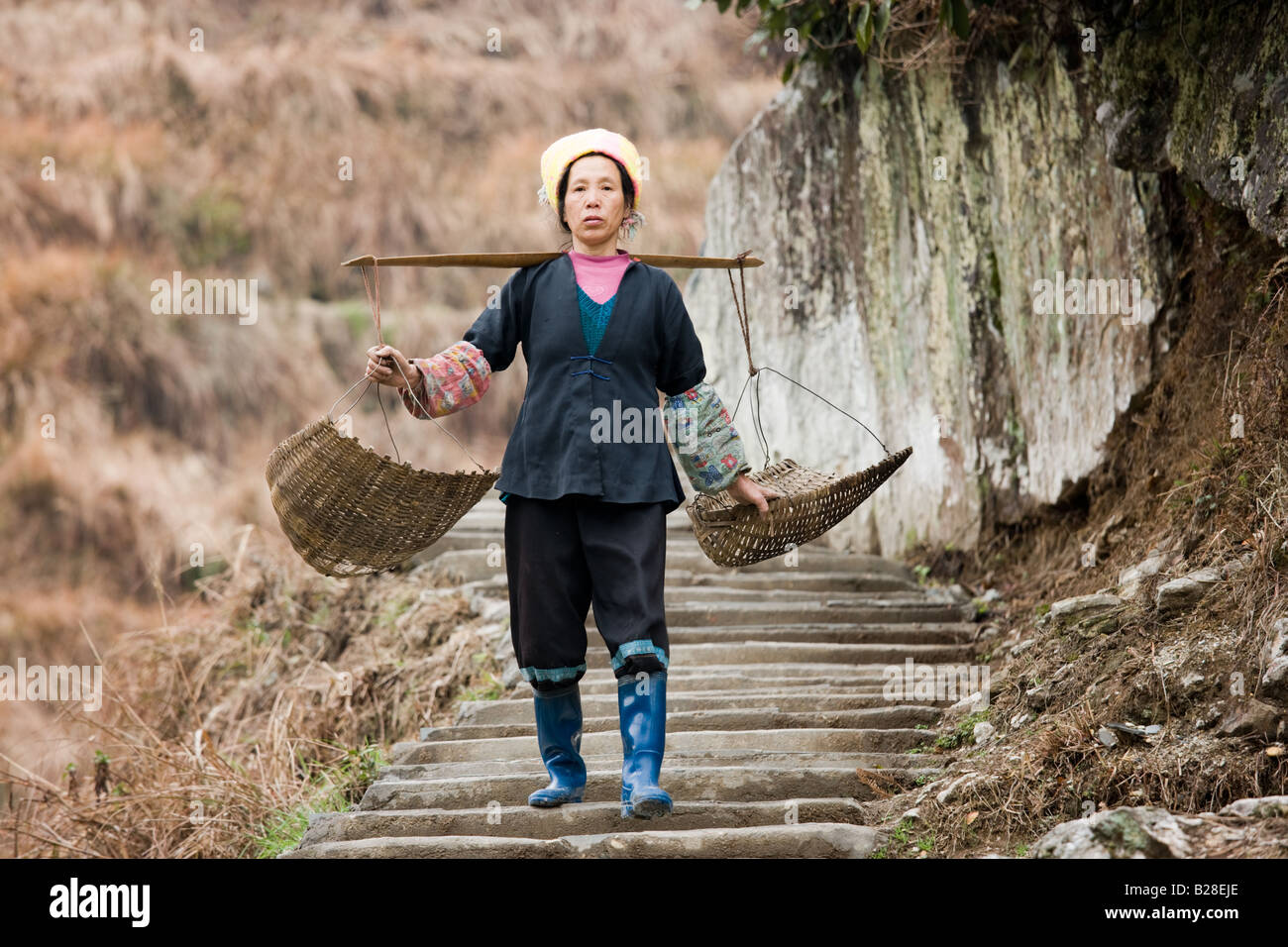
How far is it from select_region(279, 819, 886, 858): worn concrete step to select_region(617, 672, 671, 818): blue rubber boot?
0.08 metres

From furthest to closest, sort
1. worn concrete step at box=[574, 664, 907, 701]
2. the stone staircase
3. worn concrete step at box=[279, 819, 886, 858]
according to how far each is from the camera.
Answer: worn concrete step at box=[574, 664, 907, 701] < the stone staircase < worn concrete step at box=[279, 819, 886, 858]

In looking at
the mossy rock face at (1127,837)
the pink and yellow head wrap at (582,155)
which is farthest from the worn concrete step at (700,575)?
the mossy rock face at (1127,837)

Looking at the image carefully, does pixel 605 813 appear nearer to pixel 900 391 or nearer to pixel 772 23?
pixel 900 391

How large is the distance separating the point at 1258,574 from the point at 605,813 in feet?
5.64

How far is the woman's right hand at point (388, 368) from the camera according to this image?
10.1 ft

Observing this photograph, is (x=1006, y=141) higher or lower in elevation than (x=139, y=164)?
lower

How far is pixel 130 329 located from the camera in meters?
12.8

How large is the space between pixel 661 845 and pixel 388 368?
4.21 ft

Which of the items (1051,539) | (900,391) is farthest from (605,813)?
(900,391)

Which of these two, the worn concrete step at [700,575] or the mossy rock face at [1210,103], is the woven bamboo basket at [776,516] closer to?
the mossy rock face at [1210,103]

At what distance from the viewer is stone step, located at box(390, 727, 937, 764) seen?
386 cm

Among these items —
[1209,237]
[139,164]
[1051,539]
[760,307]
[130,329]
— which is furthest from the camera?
[139,164]

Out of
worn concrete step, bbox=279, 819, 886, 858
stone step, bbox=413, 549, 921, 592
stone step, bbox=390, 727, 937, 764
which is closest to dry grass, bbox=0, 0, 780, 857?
stone step, bbox=413, 549, 921, 592

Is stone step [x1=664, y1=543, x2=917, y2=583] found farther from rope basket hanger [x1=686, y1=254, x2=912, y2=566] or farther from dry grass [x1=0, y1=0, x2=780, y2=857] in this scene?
rope basket hanger [x1=686, y1=254, x2=912, y2=566]
